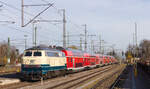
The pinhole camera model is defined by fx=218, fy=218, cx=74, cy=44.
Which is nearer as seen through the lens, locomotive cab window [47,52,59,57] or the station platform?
the station platform

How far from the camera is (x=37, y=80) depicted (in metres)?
25.1

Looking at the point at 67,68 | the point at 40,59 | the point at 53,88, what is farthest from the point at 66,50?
the point at 53,88

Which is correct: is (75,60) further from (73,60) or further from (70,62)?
(70,62)

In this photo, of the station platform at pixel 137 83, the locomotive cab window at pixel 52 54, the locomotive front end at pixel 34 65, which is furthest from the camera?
the locomotive cab window at pixel 52 54

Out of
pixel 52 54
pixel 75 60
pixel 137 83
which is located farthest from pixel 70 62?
pixel 137 83

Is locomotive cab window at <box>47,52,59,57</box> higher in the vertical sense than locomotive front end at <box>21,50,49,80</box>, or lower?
higher

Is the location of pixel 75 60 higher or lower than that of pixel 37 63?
lower

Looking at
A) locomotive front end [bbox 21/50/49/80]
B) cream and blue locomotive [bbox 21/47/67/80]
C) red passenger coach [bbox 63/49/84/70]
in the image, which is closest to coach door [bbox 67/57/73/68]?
red passenger coach [bbox 63/49/84/70]

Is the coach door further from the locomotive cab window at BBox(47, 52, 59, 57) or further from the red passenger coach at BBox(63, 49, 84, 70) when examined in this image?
the locomotive cab window at BBox(47, 52, 59, 57)

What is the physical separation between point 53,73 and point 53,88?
687cm

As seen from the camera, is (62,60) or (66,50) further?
(66,50)

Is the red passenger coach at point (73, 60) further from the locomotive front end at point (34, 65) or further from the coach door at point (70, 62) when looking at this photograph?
the locomotive front end at point (34, 65)

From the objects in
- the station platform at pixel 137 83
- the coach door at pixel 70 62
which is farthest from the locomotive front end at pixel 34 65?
the station platform at pixel 137 83

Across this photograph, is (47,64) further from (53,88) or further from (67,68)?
(67,68)
